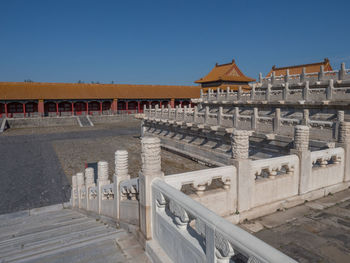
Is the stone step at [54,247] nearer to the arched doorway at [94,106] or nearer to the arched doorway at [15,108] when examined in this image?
the arched doorway at [15,108]

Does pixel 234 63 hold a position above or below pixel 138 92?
above

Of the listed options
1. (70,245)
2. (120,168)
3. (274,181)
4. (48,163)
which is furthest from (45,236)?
(48,163)

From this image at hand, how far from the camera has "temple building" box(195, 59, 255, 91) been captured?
33.6 metres

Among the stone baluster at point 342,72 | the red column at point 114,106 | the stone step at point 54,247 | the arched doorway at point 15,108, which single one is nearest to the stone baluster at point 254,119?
the stone baluster at point 342,72

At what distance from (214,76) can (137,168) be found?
82.6 feet

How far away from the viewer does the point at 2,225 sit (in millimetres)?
7102

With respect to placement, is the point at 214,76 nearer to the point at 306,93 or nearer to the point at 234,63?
the point at 234,63

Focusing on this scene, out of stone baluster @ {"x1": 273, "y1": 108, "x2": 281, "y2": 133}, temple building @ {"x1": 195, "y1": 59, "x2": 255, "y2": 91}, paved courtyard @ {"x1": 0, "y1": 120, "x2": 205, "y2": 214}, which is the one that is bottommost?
paved courtyard @ {"x1": 0, "y1": 120, "x2": 205, "y2": 214}

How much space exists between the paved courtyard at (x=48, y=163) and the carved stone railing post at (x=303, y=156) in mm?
7667

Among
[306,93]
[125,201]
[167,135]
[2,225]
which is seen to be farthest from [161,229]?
[167,135]

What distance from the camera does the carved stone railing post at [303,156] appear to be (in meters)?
5.34

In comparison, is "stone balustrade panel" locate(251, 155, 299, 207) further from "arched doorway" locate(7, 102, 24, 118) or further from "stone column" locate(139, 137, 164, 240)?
"arched doorway" locate(7, 102, 24, 118)

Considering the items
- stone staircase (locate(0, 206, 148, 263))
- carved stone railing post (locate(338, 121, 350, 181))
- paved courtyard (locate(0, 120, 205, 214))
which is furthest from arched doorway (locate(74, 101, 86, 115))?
carved stone railing post (locate(338, 121, 350, 181))

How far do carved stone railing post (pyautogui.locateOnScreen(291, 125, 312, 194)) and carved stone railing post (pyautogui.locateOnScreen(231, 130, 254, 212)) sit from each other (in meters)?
1.42
